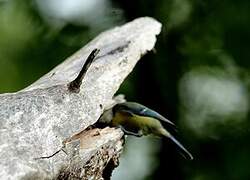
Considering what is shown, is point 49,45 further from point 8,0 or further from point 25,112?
point 25,112

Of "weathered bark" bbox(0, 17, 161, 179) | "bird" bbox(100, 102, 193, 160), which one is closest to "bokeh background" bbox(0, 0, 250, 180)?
"bird" bbox(100, 102, 193, 160)

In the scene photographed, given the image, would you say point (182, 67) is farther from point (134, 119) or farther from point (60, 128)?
point (60, 128)

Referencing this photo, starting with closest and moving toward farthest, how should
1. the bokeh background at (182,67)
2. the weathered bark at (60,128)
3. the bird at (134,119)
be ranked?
the weathered bark at (60,128) < the bird at (134,119) < the bokeh background at (182,67)

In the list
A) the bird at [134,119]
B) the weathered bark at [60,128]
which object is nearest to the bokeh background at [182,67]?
the bird at [134,119]

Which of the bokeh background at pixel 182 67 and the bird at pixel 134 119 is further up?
the bird at pixel 134 119

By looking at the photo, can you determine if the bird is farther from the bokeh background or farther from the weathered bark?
the bokeh background

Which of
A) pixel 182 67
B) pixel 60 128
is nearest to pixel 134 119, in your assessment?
pixel 60 128

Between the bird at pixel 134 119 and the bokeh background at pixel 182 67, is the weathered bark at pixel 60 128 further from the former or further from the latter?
the bokeh background at pixel 182 67
